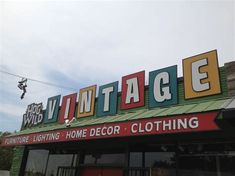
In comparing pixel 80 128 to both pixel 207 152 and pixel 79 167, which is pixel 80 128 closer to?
pixel 79 167

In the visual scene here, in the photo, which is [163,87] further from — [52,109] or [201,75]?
[52,109]

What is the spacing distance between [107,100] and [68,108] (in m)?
2.30

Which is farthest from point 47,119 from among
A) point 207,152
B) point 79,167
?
point 207,152

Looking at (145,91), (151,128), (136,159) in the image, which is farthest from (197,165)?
(145,91)

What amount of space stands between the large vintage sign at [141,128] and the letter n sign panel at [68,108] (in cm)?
196

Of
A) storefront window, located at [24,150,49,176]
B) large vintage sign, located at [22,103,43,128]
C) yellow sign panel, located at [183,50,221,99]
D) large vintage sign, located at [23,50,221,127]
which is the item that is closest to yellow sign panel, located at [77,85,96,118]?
large vintage sign, located at [23,50,221,127]

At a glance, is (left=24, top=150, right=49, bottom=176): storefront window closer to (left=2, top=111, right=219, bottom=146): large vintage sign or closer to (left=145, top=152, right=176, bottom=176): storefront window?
(left=2, top=111, right=219, bottom=146): large vintage sign

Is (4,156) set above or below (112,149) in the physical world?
above

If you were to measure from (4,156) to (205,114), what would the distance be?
23.4 m

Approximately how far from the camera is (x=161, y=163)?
7.91m

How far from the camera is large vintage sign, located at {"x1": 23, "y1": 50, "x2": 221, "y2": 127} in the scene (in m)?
7.78

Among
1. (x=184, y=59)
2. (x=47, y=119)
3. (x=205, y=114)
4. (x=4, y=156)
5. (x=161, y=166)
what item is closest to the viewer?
(x=205, y=114)

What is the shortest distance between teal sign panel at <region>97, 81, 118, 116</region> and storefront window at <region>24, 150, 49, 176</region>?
3317 mm

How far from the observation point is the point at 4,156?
2528cm
